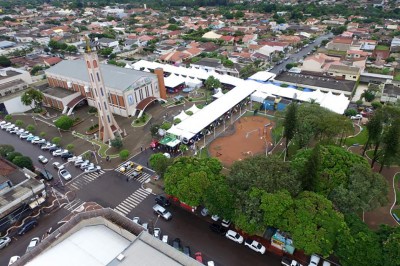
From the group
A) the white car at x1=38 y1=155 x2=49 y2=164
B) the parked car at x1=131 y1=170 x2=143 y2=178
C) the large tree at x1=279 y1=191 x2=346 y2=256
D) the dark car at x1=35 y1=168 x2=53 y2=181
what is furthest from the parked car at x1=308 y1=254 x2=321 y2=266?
the white car at x1=38 y1=155 x2=49 y2=164

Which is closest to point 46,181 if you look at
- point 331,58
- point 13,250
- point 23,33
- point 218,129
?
point 13,250

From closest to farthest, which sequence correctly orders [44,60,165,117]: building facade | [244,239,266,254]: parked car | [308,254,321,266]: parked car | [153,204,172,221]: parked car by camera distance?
[308,254,321,266]: parked car → [244,239,266,254]: parked car → [153,204,172,221]: parked car → [44,60,165,117]: building facade

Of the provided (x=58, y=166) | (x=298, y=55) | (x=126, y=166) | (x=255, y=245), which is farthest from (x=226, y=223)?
(x=298, y=55)

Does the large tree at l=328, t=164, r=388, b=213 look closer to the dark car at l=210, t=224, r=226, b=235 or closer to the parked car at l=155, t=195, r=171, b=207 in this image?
the dark car at l=210, t=224, r=226, b=235

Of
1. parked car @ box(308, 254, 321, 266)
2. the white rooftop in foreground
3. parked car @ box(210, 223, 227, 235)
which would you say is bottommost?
parked car @ box(210, 223, 227, 235)

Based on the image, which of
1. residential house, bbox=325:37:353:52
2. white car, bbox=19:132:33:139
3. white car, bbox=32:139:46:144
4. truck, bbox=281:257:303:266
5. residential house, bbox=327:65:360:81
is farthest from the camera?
residential house, bbox=325:37:353:52

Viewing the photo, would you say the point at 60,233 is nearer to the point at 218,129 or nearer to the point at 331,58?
the point at 218,129
